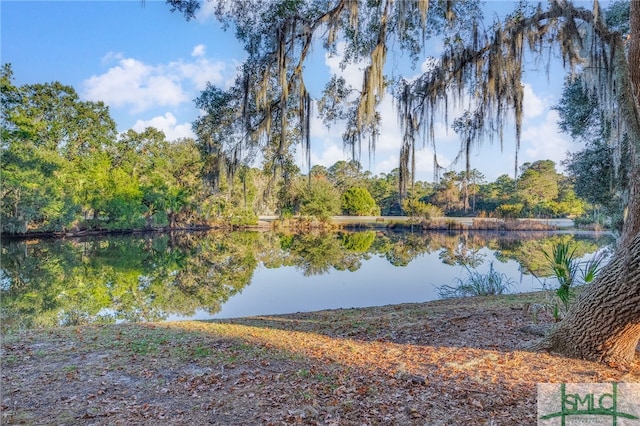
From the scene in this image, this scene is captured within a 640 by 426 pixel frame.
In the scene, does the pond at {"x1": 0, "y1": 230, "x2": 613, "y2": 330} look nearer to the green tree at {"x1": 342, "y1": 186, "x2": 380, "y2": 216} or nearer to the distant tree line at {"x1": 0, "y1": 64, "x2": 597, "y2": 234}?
the distant tree line at {"x1": 0, "y1": 64, "x2": 597, "y2": 234}

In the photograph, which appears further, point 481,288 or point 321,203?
point 321,203

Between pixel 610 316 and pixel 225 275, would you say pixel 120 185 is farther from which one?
pixel 610 316

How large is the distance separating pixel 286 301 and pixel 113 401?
695 cm

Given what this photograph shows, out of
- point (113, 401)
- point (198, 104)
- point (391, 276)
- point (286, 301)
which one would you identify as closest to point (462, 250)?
point (391, 276)

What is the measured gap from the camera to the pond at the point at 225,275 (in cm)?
835

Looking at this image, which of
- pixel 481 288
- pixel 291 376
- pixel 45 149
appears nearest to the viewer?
pixel 291 376

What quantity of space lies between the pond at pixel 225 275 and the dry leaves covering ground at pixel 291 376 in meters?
4.24

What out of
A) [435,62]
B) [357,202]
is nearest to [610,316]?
[435,62]

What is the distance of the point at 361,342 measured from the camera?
373 centimetres

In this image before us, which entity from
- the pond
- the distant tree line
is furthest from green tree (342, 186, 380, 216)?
the pond

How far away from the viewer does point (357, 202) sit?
33.5 meters

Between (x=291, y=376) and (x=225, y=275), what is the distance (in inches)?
404

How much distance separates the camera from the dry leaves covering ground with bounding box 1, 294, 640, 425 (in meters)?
2.20

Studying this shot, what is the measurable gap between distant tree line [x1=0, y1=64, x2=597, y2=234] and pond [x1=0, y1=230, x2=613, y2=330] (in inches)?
95.2
